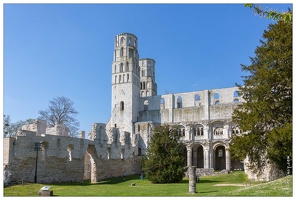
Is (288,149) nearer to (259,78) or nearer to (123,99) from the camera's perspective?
(259,78)

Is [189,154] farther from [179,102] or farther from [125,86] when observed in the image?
[125,86]

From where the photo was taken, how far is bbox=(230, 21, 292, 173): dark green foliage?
20.0 m

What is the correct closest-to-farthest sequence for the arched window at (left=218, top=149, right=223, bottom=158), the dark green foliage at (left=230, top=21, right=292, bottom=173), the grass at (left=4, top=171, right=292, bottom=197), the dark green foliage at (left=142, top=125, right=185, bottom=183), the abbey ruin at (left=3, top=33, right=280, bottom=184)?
1. the grass at (left=4, top=171, right=292, bottom=197)
2. the dark green foliage at (left=230, top=21, right=292, bottom=173)
3. the dark green foliage at (left=142, top=125, right=185, bottom=183)
4. the abbey ruin at (left=3, top=33, right=280, bottom=184)
5. the arched window at (left=218, top=149, right=223, bottom=158)

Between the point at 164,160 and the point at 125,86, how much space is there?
24.2m

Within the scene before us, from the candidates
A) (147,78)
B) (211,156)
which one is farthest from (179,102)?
(147,78)

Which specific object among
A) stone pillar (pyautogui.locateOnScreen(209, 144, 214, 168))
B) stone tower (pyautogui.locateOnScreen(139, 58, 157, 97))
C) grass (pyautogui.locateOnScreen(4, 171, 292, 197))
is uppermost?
stone tower (pyautogui.locateOnScreen(139, 58, 157, 97))

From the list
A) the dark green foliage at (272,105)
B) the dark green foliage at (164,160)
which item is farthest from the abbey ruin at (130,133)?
the dark green foliage at (272,105)

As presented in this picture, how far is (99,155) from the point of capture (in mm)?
36312

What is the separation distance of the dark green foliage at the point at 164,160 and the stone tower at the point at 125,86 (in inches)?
777

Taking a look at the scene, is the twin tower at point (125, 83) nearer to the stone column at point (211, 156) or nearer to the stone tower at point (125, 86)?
the stone tower at point (125, 86)

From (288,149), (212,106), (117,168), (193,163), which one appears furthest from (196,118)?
(288,149)

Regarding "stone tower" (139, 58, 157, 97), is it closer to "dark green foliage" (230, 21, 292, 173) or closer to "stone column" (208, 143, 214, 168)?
"stone column" (208, 143, 214, 168)

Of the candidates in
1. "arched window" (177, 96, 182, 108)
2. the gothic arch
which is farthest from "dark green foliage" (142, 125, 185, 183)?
"arched window" (177, 96, 182, 108)

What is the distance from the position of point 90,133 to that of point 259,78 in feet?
67.5
